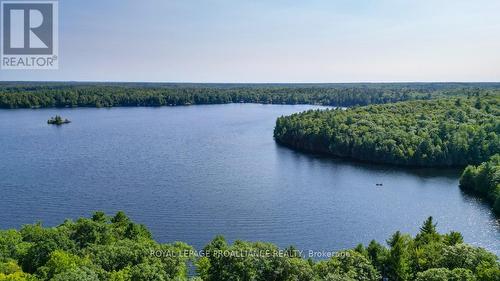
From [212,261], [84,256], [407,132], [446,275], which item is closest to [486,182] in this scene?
[407,132]

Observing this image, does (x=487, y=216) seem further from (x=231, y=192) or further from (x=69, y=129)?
(x=69, y=129)

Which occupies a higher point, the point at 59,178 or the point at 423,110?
the point at 423,110

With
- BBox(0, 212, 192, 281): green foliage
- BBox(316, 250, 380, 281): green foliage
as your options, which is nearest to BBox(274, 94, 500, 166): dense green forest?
BBox(316, 250, 380, 281): green foliage

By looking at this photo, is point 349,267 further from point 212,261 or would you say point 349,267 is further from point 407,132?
point 407,132

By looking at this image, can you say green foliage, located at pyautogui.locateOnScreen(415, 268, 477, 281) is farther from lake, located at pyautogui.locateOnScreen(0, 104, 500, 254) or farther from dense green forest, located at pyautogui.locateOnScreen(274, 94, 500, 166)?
dense green forest, located at pyautogui.locateOnScreen(274, 94, 500, 166)

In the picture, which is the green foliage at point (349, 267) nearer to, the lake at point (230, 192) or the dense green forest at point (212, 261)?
the dense green forest at point (212, 261)

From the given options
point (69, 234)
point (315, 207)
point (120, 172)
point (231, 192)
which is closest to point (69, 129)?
point (120, 172)

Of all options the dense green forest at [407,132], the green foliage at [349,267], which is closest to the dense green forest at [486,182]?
the dense green forest at [407,132]
